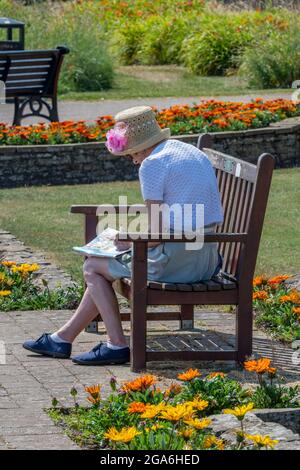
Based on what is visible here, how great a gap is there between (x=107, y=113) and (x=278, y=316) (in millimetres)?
9607

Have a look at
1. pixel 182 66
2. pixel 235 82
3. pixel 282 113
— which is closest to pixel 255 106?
pixel 282 113

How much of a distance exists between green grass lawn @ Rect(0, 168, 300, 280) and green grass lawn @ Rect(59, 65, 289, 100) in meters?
5.79

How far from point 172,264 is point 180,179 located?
0.40 m

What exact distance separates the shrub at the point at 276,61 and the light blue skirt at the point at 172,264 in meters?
12.7

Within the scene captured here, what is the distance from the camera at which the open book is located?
237 inches

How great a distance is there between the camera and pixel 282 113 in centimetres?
1359

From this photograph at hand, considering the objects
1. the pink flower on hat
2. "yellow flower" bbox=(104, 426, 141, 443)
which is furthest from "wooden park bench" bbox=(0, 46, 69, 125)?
"yellow flower" bbox=(104, 426, 141, 443)

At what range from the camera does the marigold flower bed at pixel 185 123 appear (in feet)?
39.8

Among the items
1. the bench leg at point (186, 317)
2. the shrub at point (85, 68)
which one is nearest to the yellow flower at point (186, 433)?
the bench leg at point (186, 317)

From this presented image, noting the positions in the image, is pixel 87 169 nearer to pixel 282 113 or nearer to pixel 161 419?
pixel 282 113

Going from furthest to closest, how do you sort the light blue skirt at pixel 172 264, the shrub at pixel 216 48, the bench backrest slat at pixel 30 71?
the shrub at pixel 216 48
the bench backrest slat at pixel 30 71
the light blue skirt at pixel 172 264

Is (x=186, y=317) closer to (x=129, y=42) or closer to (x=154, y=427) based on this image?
(x=154, y=427)

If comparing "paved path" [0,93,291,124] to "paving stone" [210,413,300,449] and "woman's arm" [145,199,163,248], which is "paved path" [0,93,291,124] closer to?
"woman's arm" [145,199,163,248]

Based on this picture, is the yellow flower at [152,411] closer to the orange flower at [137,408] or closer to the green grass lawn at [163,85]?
the orange flower at [137,408]
